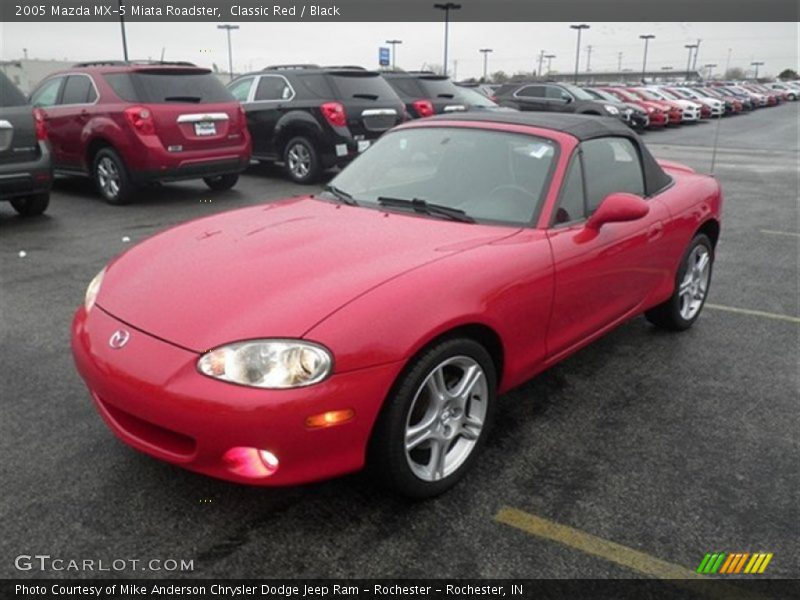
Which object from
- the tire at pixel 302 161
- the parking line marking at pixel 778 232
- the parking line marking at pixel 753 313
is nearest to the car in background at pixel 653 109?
the tire at pixel 302 161

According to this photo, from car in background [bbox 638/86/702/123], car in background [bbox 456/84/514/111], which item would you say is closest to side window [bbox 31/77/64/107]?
car in background [bbox 456/84/514/111]

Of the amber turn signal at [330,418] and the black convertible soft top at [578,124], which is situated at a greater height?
the black convertible soft top at [578,124]

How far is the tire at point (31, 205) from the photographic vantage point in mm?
7973

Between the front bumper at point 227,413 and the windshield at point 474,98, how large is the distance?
40.3 feet

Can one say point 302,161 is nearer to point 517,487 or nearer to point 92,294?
point 92,294

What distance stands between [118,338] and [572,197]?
226 centimetres

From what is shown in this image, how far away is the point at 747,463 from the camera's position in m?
3.16

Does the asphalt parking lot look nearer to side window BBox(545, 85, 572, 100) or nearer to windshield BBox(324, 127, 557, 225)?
windshield BBox(324, 127, 557, 225)

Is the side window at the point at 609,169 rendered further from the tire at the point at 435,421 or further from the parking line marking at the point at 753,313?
the parking line marking at the point at 753,313

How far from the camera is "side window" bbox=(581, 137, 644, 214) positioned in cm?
375

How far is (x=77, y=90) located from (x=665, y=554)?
359 inches

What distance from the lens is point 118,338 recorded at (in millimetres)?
2648

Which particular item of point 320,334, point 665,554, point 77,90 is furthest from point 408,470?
point 77,90

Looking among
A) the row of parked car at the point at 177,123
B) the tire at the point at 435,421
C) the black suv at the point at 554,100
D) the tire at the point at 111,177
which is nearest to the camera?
the tire at the point at 435,421
